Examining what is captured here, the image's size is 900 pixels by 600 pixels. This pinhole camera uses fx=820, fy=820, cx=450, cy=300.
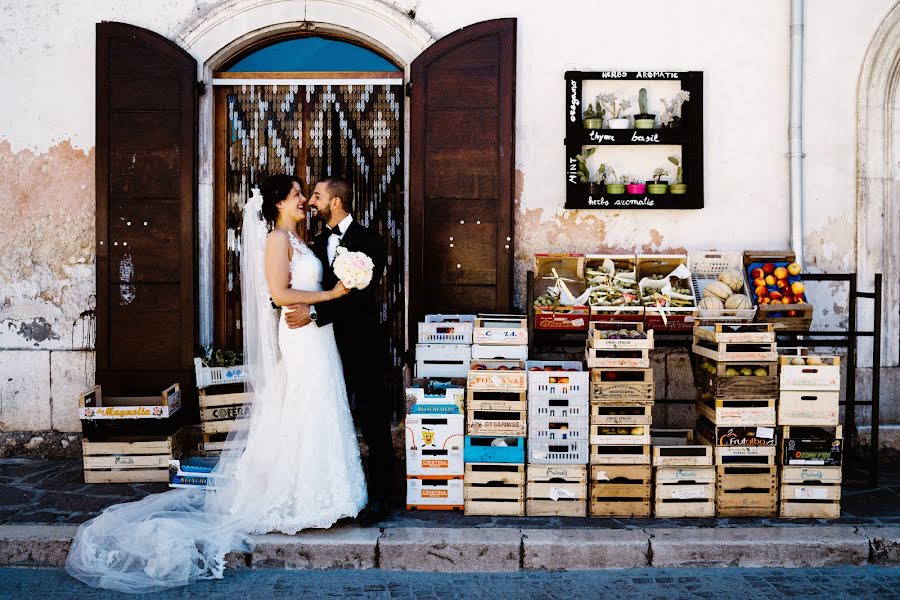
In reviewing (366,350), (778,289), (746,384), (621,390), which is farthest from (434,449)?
(778,289)

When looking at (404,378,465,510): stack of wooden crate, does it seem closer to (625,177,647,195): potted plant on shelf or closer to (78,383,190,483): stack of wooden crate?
(78,383,190,483): stack of wooden crate

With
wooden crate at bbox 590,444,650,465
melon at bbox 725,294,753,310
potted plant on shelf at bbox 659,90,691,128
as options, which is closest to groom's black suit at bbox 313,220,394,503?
wooden crate at bbox 590,444,650,465

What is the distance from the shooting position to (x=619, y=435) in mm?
5309

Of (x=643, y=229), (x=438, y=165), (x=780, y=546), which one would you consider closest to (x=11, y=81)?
(x=438, y=165)

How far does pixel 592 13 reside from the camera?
6.81 m

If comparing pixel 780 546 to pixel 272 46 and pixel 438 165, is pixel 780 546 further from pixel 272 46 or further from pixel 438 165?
pixel 272 46

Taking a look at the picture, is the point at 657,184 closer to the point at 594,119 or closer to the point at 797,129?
the point at 594,119

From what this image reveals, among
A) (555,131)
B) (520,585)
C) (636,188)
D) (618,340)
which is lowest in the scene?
(520,585)

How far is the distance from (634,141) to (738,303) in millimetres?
1626

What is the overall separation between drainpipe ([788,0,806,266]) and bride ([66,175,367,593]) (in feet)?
13.0

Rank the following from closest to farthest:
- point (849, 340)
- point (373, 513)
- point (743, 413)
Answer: point (373, 513), point (743, 413), point (849, 340)

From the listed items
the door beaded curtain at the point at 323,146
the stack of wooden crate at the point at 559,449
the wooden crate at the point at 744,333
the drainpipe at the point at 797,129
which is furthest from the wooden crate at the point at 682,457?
the door beaded curtain at the point at 323,146

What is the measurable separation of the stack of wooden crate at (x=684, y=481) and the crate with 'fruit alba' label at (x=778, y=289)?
1.31 meters

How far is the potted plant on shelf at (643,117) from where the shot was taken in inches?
265
